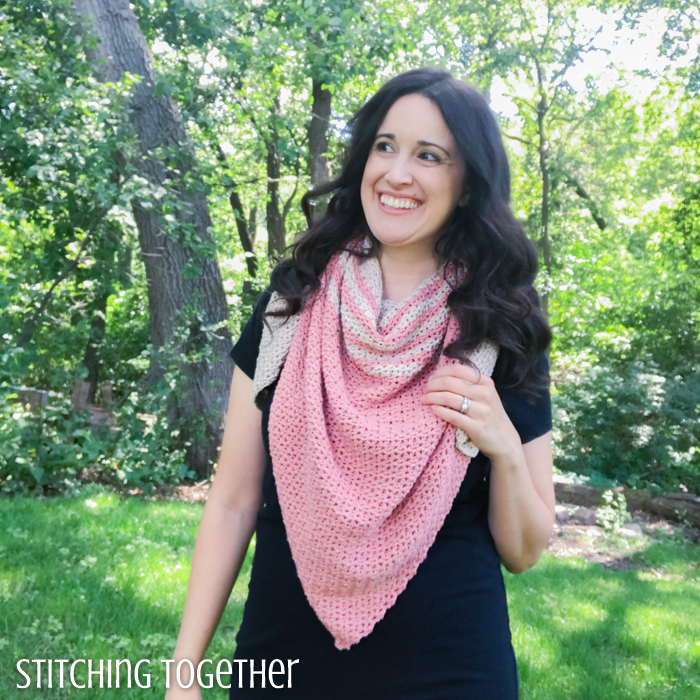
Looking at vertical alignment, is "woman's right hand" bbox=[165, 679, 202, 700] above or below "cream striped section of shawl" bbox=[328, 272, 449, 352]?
below

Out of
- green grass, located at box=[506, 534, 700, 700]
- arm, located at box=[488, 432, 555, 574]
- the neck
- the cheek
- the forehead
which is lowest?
green grass, located at box=[506, 534, 700, 700]

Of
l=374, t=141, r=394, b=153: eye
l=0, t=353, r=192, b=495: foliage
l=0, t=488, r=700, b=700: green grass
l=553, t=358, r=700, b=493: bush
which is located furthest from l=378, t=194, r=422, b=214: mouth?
l=553, t=358, r=700, b=493: bush

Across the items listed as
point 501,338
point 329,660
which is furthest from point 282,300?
point 329,660

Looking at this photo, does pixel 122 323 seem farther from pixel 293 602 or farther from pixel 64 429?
pixel 293 602

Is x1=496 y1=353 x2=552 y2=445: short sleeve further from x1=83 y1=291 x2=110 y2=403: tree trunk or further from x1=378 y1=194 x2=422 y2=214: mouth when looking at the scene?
x1=83 y1=291 x2=110 y2=403: tree trunk

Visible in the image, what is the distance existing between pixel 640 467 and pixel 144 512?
6665mm

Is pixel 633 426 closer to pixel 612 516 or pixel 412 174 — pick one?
pixel 612 516

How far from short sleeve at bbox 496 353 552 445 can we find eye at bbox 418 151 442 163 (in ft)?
1.59

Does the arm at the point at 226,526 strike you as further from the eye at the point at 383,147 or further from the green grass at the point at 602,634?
the green grass at the point at 602,634

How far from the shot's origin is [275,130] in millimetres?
6113

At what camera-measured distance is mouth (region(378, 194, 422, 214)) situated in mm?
1564

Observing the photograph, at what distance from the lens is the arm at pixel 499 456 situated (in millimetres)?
1395

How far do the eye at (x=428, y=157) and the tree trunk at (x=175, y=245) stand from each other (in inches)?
146

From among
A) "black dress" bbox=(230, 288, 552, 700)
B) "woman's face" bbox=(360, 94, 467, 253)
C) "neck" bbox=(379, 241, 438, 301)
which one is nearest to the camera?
"black dress" bbox=(230, 288, 552, 700)
